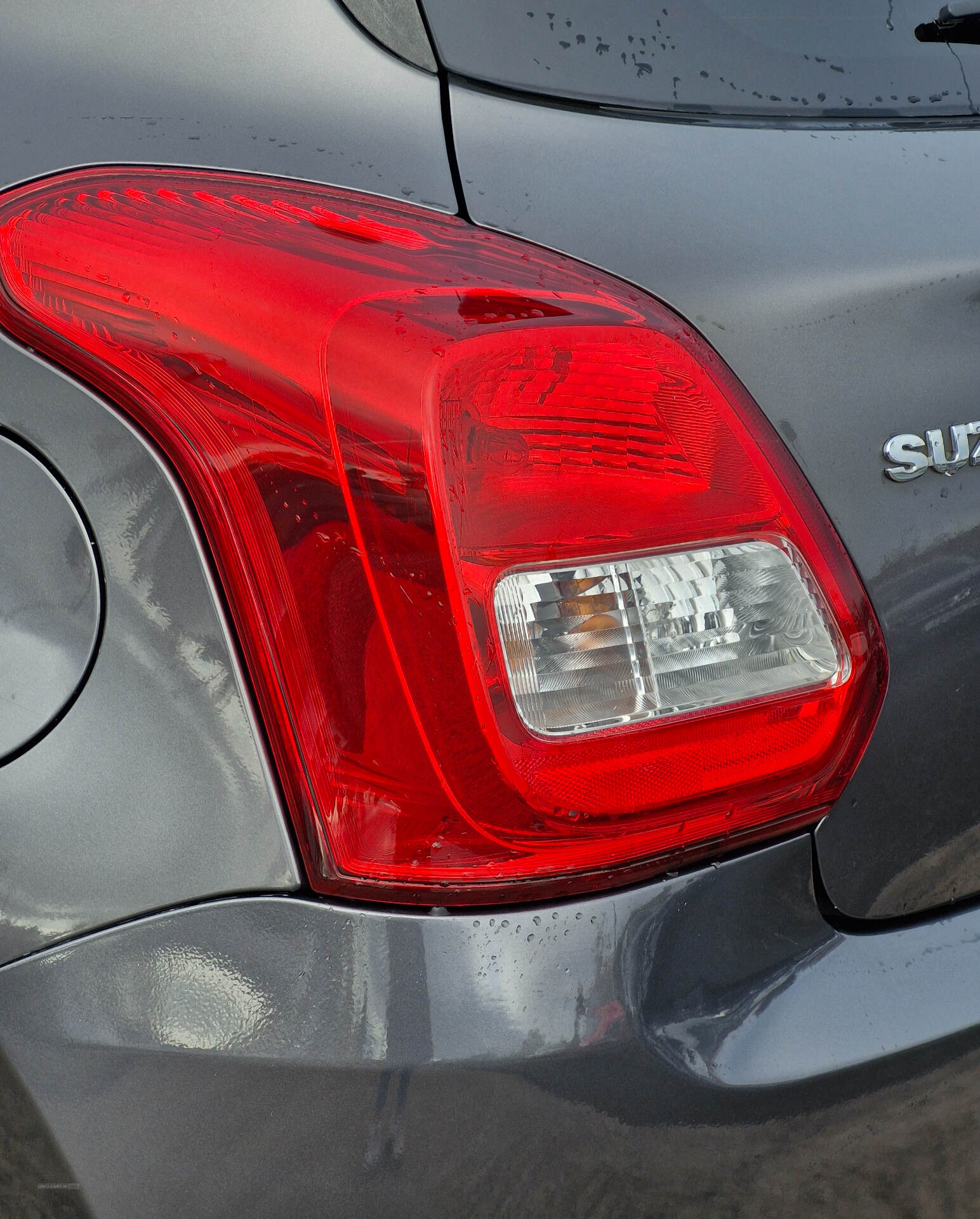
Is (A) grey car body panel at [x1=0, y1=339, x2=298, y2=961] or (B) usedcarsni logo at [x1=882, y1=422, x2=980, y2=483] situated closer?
(A) grey car body panel at [x1=0, y1=339, x2=298, y2=961]

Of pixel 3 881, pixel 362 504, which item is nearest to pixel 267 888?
pixel 3 881

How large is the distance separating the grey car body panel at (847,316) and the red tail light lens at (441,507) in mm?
61

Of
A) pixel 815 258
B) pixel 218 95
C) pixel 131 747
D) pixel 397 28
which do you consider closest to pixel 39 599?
pixel 131 747

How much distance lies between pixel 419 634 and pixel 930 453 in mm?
523

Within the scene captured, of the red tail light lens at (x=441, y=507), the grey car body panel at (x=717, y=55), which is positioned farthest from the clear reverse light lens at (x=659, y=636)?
the grey car body panel at (x=717, y=55)

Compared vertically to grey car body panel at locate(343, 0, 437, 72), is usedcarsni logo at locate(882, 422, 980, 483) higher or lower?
lower

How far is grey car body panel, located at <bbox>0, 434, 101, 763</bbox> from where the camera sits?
83 cm

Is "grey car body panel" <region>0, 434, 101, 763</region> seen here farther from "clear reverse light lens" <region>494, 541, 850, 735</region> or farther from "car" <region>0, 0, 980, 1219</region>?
"clear reverse light lens" <region>494, 541, 850, 735</region>

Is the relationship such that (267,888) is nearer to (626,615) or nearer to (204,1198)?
(204,1198)

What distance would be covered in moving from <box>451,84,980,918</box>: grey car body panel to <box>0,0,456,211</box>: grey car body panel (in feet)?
0.19

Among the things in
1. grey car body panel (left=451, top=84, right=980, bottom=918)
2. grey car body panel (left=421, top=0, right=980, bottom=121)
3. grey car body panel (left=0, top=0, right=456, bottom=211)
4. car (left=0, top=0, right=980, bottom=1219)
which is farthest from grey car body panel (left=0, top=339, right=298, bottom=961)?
grey car body panel (left=421, top=0, right=980, bottom=121)

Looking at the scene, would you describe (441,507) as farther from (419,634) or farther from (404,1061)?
(404,1061)

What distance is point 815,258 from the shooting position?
3.21 feet

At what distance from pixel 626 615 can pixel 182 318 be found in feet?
1.39
